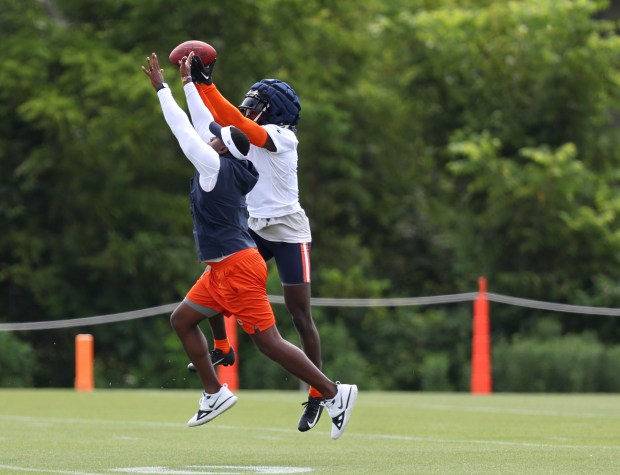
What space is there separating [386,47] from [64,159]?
6491 mm

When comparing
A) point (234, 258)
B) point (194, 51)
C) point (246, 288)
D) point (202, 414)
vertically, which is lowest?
point (202, 414)

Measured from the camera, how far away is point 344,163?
27.8m

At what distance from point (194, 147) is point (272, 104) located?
0.96 metres

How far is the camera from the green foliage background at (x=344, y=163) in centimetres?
2445

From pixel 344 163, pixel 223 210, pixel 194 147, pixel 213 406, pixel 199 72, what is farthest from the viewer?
pixel 344 163

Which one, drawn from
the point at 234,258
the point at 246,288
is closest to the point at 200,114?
the point at 234,258

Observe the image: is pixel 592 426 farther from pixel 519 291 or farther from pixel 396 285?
pixel 396 285

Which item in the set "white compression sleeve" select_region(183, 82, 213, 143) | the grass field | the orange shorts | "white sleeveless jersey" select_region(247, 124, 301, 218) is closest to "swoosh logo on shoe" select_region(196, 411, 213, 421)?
the grass field

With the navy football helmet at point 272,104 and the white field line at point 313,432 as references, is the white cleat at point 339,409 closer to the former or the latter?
the white field line at point 313,432

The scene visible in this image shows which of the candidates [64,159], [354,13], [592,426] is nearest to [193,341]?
[592,426]

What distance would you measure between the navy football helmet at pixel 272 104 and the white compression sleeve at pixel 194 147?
79 centimetres

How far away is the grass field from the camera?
795 cm

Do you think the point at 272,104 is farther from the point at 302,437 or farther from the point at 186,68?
the point at 302,437

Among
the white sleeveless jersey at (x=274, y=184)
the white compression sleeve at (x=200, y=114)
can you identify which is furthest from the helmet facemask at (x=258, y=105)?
the white compression sleeve at (x=200, y=114)
